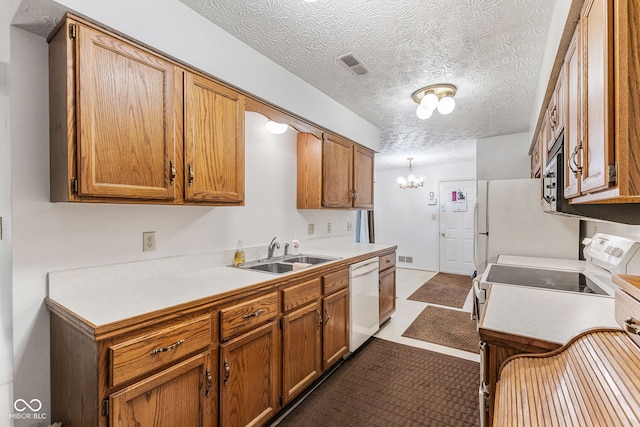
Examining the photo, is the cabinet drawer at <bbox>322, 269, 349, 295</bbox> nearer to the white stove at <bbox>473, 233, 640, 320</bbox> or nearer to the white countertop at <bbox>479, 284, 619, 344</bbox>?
the white stove at <bbox>473, 233, 640, 320</bbox>

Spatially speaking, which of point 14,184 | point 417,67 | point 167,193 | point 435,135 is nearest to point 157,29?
point 167,193

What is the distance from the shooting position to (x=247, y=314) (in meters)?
1.60

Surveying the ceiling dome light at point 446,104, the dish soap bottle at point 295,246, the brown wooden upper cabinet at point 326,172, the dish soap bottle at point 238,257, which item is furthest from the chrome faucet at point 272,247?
the ceiling dome light at point 446,104

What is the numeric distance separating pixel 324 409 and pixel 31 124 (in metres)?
2.26

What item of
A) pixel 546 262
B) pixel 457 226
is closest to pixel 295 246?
pixel 546 262

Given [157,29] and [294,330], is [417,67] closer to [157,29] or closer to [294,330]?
[157,29]

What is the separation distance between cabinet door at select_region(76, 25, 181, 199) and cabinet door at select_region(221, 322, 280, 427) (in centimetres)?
89

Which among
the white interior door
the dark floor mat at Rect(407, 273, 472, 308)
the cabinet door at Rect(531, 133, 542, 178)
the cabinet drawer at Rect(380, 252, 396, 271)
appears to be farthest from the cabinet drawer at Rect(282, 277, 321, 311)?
the white interior door

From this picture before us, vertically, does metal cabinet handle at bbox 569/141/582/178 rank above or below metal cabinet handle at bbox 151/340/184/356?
above

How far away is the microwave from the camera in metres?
1.13

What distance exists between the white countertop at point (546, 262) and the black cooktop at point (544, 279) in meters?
0.17

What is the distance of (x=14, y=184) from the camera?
134 centimetres

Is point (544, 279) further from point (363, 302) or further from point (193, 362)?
point (193, 362)

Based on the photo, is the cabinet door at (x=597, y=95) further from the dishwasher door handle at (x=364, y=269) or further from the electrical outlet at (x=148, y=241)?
the electrical outlet at (x=148, y=241)
